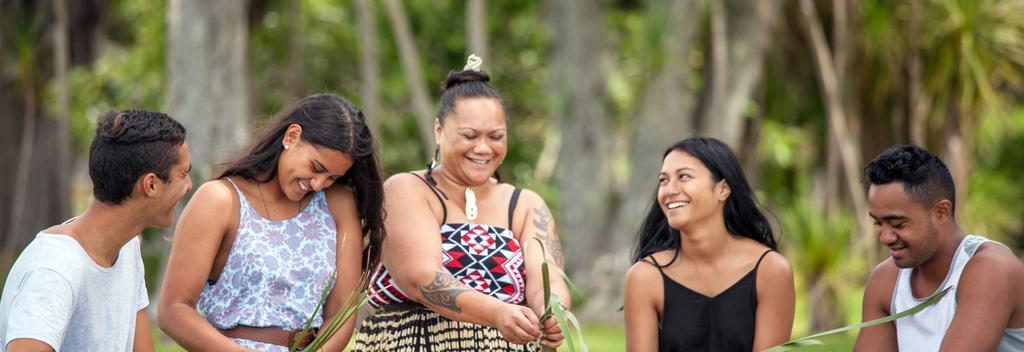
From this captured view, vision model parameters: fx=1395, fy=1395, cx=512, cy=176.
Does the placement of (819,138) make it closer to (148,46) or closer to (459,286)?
(148,46)

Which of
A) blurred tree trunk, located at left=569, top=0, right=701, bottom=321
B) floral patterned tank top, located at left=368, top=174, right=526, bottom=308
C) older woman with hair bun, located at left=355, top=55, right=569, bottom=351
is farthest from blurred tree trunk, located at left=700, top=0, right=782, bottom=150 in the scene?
floral patterned tank top, located at left=368, top=174, right=526, bottom=308

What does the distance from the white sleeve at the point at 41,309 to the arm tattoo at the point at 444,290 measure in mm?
1230

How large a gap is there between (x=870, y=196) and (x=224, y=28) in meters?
10.7

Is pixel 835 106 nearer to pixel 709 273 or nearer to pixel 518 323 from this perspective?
pixel 709 273

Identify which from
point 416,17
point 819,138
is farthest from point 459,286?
point 819,138

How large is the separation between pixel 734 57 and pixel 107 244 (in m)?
13.4

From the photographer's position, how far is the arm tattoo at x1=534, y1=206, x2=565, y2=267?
15.6 ft

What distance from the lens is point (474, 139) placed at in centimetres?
470

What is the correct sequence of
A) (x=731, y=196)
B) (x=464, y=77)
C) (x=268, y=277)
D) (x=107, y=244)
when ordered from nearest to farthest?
(x=107, y=244) → (x=268, y=277) → (x=464, y=77) → (x=731, y=196)

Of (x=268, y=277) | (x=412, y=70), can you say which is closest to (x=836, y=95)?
(x=412, y=70)

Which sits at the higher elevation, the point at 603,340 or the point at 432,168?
the point at 432,168

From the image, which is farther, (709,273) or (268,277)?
(709,273)

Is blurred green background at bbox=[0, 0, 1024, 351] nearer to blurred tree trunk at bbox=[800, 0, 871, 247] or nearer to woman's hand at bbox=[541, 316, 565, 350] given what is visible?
blurred tree trunk at bbox=[800, 0, 871, 247]

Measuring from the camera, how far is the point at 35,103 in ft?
73.2
